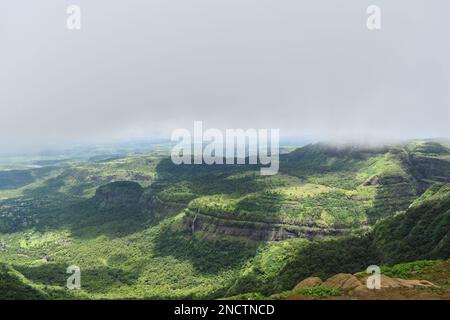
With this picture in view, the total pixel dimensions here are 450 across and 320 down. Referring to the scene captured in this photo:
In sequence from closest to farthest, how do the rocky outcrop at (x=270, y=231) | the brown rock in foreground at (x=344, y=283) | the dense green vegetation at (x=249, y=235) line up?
the brown rock in foreground at (x=344, y=283) → the dense green vegetation at (x=249, y=235) → the rocky outcrop at (x=270, y=231)

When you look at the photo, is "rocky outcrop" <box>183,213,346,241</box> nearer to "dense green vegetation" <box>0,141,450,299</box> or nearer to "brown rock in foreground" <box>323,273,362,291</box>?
"dense green vegetation" <box>0,141,450,299</box>

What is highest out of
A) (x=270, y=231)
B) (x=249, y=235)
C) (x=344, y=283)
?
(x=344, y=283)

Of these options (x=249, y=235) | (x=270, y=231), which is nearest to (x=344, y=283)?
(x=270, y=231)

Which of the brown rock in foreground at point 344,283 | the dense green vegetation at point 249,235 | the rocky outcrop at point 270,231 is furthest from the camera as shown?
the rocky outcrop at point 270,231

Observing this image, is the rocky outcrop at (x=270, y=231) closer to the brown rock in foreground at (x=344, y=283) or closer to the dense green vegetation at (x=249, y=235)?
the dense green vegetation at (x=249, y=235)

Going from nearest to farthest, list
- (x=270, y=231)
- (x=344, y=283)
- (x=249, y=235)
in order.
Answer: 1. (x=344, y=283)
2. (x=270, y=231)
3. (x=249, y=235)

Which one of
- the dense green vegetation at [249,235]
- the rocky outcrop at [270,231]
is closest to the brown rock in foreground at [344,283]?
the dense green vegetation at [249,235]

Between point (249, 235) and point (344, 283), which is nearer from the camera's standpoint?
point (344, 283)

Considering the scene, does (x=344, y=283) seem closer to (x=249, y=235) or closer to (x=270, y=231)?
(x=270, y=231)
